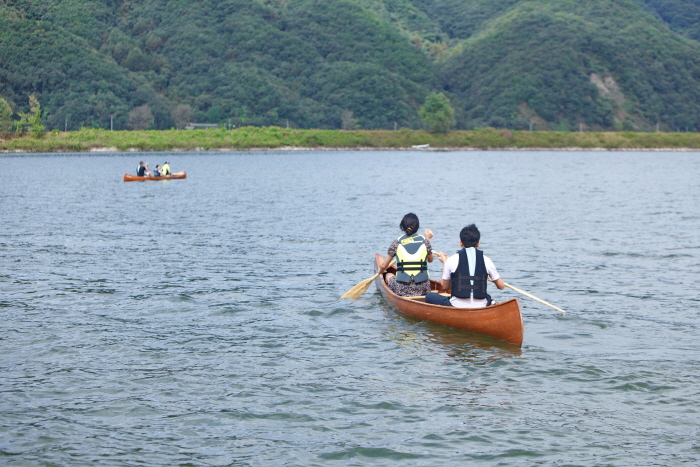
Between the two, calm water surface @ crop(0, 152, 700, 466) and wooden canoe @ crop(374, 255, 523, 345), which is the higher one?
wooden canoe @ crop(374, 255, 523, 345)

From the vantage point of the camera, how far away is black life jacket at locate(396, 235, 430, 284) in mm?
14953

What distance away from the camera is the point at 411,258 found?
15.1 metres

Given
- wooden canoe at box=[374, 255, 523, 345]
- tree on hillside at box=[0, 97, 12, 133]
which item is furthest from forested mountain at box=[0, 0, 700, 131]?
wooden canoe at box=[374, 255, 523, 345]

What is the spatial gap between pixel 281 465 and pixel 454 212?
30.0 meters

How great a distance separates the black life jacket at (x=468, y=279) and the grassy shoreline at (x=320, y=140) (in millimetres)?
106303

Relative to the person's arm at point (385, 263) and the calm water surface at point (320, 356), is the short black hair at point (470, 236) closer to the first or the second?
the calm water surface at point (320, 356)

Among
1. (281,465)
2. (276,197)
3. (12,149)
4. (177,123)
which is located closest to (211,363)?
(281,465)

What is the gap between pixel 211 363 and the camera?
12.6 m

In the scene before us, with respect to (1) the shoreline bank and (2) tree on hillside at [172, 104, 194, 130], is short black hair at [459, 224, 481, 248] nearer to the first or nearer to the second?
(1) the shoreline bank

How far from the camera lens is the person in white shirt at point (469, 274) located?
13298mm

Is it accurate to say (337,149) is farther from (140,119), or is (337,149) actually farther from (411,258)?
(411,258)

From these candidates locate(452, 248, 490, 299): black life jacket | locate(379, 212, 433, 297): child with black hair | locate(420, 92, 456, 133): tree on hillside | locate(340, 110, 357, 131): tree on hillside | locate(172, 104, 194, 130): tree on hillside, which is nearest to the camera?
locate(452, 248, 490, 299): black life jacket

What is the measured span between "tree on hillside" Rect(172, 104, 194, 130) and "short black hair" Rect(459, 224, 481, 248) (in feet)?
498

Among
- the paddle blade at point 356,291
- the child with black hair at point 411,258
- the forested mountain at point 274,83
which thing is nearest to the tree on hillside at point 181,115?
the forested mountain at point 274,83
